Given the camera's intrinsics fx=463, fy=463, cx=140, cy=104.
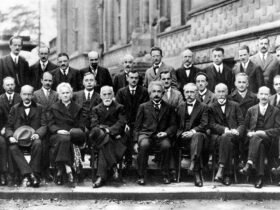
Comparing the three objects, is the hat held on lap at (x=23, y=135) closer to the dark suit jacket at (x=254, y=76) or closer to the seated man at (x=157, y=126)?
the seated man at (x=157, y=126)

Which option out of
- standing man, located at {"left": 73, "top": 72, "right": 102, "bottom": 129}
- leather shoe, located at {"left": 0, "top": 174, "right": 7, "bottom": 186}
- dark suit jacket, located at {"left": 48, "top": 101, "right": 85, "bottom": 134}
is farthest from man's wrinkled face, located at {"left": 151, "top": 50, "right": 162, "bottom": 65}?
leather shoe, located at {"left": 0, "top": 174, "right": 7, "bottom": 186}

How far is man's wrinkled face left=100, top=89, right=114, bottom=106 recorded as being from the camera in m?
7.36

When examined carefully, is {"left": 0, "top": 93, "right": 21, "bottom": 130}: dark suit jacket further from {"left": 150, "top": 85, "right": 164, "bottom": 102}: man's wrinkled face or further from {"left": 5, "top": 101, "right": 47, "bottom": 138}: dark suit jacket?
{"left": 150, "top": 85, "right": 164, "bottom": 102}: man's wrinkled face

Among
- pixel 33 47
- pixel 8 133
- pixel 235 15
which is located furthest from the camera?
pixel 33 47

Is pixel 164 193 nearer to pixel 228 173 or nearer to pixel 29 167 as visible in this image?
pixel 228 173

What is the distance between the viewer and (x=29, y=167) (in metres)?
6.95

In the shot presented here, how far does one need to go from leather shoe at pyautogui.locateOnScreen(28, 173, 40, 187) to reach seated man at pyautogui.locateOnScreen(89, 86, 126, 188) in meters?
0.85

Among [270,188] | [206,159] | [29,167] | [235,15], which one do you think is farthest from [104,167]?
[235,15]

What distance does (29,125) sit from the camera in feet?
24.2

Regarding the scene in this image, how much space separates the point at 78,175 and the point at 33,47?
26.3 feet

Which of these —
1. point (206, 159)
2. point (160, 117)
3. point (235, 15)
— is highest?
point (235, 15)

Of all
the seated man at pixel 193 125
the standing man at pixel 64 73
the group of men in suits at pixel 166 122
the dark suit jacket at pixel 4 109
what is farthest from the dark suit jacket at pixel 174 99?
the dark suit jacket at pixel 4 109

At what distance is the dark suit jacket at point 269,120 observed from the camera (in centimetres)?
700

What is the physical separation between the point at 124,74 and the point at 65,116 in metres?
1.83
